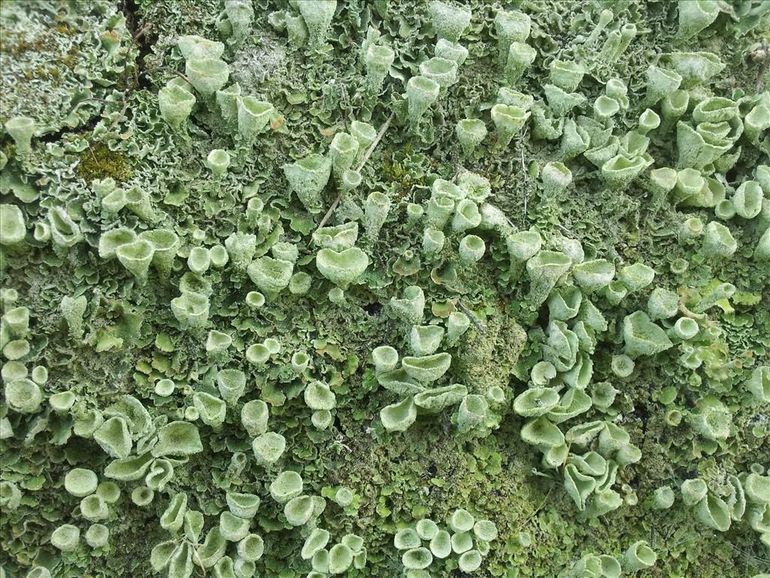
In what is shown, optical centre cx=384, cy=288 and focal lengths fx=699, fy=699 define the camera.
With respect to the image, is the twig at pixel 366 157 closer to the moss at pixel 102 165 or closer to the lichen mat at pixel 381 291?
the lichen mat at pixel 381 291

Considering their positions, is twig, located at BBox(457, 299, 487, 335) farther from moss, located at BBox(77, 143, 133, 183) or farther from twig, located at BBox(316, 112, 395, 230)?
moss, located at BBox(77, 143, 133, 183)

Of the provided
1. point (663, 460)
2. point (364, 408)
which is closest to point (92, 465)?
point (364, 408)

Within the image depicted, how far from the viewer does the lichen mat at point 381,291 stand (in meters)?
2.14

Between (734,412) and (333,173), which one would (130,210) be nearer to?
(333,173)

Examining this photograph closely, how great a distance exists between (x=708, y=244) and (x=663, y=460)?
0.81 metres

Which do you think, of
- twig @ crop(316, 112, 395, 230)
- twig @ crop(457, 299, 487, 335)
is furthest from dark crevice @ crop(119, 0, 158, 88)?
twig @ crop(457, 299, 487, 335)

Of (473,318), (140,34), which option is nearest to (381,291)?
(473,318)

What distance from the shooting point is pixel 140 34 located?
7.80 feet

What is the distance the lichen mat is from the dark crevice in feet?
0.04

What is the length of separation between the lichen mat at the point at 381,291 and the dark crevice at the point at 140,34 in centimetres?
1

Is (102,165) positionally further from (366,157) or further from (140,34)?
(366,157)

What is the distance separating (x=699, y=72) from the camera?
8.71ft

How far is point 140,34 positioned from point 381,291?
1200mm

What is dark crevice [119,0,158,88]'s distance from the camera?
237 centimetres
